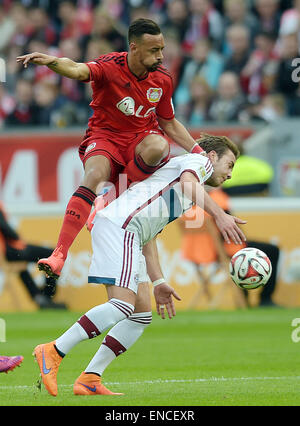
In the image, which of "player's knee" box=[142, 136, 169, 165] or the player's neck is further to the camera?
the player's neck

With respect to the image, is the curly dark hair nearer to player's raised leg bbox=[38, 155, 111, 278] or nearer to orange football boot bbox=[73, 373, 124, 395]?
player's raised leg bbox=[38, 155, 111, 278]

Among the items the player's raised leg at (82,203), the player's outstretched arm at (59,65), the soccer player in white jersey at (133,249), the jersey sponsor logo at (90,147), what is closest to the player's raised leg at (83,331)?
the soccer player in white jersey at (133,249)

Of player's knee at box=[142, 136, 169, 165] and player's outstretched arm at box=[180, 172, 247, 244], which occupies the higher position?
player's knee at box=[142, 136, 169, 165]

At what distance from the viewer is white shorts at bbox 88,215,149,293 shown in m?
6.30

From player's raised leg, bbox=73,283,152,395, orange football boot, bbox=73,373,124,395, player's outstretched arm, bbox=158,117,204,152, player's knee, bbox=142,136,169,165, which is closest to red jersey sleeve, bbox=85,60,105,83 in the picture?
player's knee, bbox=142,136,169,165

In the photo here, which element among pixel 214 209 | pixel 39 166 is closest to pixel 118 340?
pixel 214 209

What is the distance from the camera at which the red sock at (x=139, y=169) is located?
7164 mm

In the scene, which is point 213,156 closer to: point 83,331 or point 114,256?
point 114,256

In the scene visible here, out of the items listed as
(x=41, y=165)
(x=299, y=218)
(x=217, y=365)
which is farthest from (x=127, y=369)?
(x=41, y=165)

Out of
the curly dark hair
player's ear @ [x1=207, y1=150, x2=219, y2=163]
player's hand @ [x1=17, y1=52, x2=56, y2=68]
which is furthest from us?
the curly dark hair

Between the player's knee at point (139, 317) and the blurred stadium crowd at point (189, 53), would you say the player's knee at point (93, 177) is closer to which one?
the player's knee at point (139, 317)

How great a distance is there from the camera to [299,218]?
13.2 m

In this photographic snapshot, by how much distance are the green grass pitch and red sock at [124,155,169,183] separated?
4.97 feet
